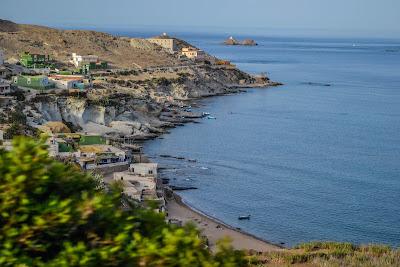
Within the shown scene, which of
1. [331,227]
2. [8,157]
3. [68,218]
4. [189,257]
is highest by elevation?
[8,157]

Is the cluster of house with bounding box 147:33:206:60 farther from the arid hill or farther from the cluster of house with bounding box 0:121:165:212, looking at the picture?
the cluster of house with bounding box 0:121:165:212

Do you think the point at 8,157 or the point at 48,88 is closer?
the point at 8,157

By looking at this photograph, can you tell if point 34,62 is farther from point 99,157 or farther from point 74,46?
point 99,157

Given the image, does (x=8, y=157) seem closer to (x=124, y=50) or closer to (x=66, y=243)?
(x=66, y=243)

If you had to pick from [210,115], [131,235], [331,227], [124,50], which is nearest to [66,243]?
[131,235]

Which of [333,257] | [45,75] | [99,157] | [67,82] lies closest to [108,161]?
[99,157]

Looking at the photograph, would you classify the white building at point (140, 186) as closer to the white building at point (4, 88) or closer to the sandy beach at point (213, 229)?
the sandy beach at point (213, 229)

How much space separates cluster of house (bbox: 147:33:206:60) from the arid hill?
3.32m

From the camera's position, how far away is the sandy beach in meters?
21.7

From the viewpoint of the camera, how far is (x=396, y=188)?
31.0 metres

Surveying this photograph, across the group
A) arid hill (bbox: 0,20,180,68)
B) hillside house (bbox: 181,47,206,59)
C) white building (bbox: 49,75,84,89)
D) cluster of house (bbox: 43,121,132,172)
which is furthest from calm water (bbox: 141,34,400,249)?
hillside house (bbox: 181,47,206,59)

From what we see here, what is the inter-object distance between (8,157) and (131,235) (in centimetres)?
139

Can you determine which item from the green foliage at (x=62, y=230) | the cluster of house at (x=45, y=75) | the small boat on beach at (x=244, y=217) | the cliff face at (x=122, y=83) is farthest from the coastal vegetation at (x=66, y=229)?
the cluster of house at (x=45, y=75)

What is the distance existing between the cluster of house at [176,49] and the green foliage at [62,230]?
83.2m
